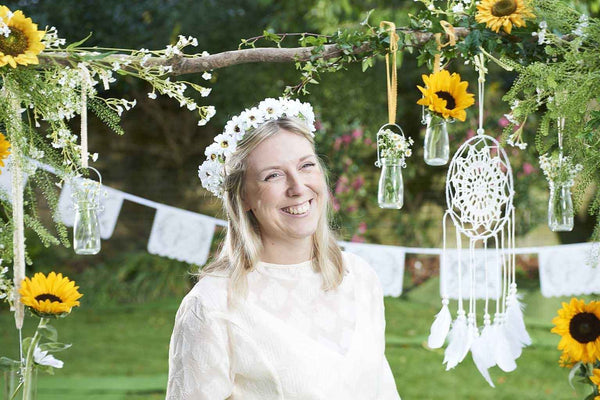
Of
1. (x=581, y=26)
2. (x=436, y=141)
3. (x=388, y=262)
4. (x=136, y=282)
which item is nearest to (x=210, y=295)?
A: (x=436, y=141)

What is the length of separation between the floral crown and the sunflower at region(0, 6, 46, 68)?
457 millimetres

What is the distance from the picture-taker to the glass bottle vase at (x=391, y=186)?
83.5 inches

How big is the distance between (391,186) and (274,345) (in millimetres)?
580

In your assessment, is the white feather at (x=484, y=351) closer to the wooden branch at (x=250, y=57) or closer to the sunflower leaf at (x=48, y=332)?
the wooden branch at (x=250, y=57)

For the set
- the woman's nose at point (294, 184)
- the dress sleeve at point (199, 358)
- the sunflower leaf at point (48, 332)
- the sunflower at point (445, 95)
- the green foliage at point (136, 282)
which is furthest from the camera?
the green foliage at point (136, 282)

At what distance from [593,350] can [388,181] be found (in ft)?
2.18

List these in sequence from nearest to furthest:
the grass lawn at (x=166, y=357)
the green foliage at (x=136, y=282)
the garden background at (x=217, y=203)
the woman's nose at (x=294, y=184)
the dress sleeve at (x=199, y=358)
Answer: the dress sleeve at (x=199, y=358)
the woman's nose at (x=294, y=184)
the grass lawn at (x=166, y=357)
the garden background at (x=217, y=203)
the green foliage at (x=136, y=282)

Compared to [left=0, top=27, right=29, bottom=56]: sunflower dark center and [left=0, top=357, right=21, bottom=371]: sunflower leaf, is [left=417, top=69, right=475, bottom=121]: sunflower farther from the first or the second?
→ [left=0, top=357, right=21, bottom=371]: sunflower leaf

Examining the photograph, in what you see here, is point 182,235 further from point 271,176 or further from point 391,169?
point 271,176

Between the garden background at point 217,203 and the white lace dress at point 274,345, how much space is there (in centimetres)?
357

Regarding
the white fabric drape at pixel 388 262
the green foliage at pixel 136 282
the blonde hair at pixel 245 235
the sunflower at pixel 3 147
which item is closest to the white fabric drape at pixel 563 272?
the white fabric drape at pixel 388 262

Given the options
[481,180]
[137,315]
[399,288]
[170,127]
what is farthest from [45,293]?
[170,127]

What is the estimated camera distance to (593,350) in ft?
6.56

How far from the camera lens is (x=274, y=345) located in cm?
178
